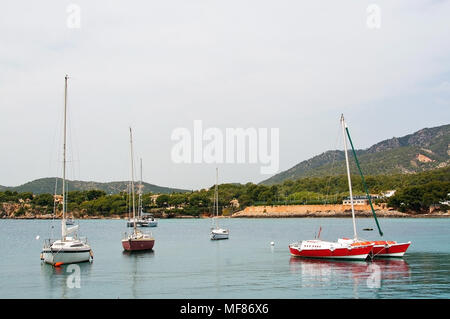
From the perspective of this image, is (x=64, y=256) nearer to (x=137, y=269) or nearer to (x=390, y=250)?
(x=137, y=269)

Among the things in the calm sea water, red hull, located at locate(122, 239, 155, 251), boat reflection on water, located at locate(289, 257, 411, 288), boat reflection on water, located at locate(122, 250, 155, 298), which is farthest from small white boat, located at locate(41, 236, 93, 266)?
boat reflection on water, located at locate(289, 257, 411, 288)

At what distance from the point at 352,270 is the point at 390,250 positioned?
9.84m

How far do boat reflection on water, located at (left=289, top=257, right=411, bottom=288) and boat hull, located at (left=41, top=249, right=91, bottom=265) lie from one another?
18712mm

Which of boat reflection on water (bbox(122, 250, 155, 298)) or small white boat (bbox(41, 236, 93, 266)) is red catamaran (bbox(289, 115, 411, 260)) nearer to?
boat reflection on water (bbox(122, 250, 155, 298))

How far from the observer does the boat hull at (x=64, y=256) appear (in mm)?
43031

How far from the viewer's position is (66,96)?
Answer: 45.1 m

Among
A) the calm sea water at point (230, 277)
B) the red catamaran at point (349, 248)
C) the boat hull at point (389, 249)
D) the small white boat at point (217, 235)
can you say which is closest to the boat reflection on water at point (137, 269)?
the calm sea water at point (230, 277)

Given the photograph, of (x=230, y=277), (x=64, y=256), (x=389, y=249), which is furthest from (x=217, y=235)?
(x=230, y=277)

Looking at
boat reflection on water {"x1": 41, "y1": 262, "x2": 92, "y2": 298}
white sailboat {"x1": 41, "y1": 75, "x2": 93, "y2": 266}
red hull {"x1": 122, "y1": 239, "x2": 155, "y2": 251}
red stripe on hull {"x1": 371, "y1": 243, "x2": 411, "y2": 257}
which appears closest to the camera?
boat reflection on water {"x1": 41, "y1": 262, "x2": 92, "y2": 298}

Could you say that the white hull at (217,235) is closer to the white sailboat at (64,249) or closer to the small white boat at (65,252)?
the white sailboat at (64,249)

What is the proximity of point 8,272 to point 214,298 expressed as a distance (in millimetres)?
23005

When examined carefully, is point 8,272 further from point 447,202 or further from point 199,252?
point 447,202

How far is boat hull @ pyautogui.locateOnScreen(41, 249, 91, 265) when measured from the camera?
141ft

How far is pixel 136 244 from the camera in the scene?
5691 centimetres
